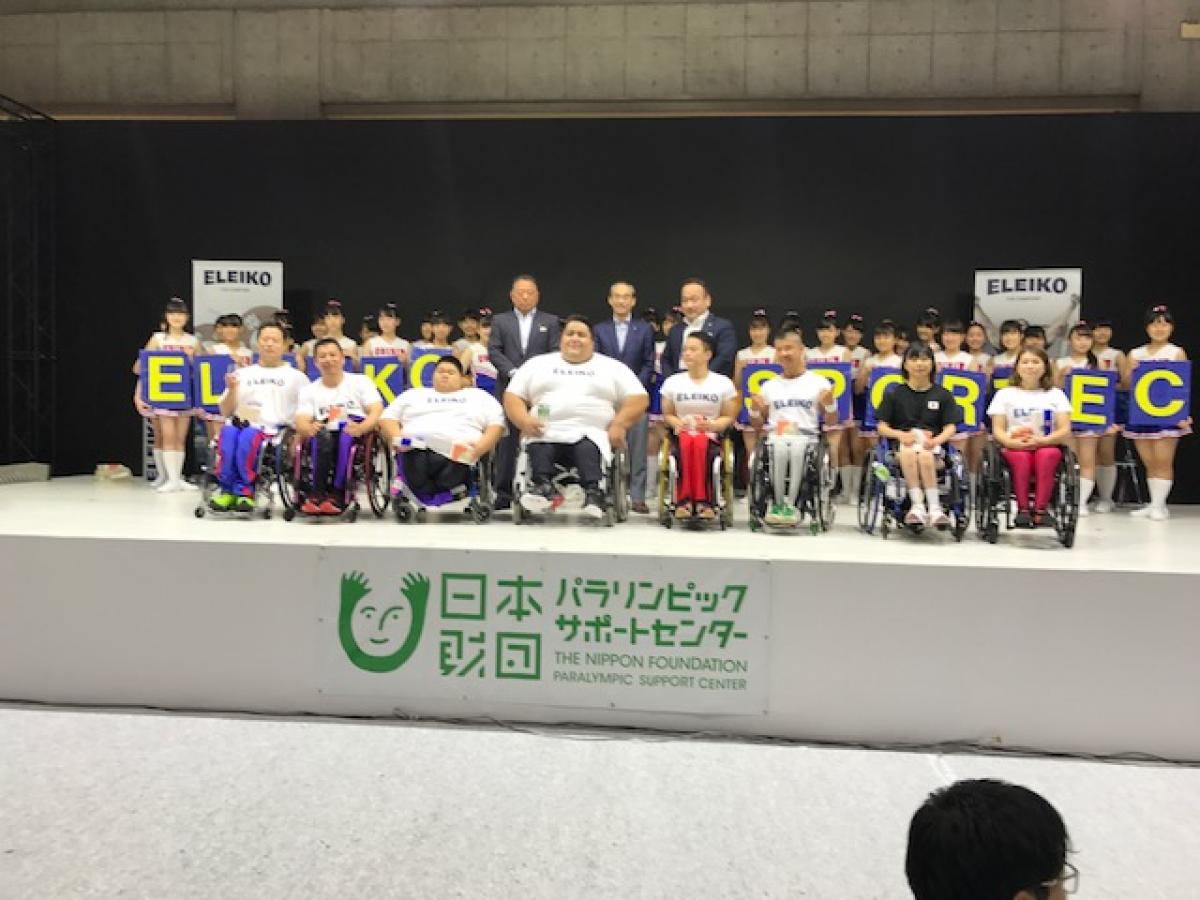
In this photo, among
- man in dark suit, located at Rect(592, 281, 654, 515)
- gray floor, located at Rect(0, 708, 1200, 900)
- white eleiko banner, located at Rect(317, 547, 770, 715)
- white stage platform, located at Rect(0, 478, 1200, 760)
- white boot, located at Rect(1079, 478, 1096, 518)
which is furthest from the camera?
white boot, located at Rect(1079, 478, 1096, 518)

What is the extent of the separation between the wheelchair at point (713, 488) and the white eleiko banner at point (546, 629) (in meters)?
0.97

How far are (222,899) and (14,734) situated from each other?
4.84 feet

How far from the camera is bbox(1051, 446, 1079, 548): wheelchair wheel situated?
353cm

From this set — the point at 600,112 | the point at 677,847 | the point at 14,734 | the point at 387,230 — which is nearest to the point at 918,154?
the point at 600,112

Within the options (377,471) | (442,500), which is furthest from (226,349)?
(442,500)

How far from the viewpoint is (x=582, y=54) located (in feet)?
25.9

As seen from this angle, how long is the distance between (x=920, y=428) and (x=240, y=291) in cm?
562

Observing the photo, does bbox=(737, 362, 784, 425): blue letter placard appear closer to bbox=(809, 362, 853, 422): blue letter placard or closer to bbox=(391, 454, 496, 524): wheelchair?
bbox=(809, 362, 853, 422): blue letter placard

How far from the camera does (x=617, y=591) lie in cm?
302

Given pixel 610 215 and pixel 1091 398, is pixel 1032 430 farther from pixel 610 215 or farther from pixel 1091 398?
pixel 610 215

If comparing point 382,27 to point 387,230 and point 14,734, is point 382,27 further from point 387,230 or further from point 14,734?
point 14,734

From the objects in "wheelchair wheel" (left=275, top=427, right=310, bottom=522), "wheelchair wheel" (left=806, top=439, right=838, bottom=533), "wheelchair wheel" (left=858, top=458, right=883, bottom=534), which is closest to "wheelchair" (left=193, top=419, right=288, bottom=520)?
"wheelchair wheel" (left=275, top=427, right=310, bottom=522)

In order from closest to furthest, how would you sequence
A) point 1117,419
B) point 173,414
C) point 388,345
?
point 1117,419
point 173,414
point 388,345

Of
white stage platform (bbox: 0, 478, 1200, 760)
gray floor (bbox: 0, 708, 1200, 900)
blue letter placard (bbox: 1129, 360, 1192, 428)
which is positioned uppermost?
blue letter placard (bbox: 1129, 360, 1192, 428)
